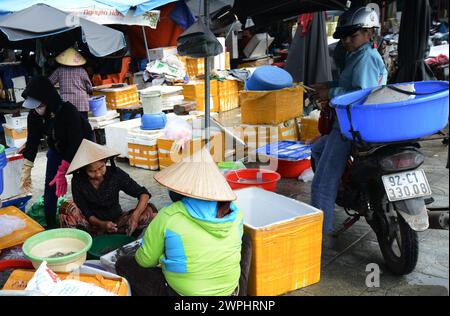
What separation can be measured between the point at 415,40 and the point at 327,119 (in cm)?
110

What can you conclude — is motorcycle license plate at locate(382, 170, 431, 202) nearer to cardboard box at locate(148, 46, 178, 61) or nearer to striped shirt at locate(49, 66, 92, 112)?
striped shirt at locate(49, 66, 92, 112)

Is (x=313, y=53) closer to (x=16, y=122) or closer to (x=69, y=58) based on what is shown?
(x=69, y=58)

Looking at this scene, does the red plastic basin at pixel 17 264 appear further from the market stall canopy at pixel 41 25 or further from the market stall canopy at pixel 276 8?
the market stall canopy at pixel 276 8

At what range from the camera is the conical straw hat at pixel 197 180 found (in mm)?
2465

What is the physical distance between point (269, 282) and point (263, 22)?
13.8 ft

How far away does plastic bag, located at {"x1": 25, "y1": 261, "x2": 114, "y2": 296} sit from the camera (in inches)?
88.7

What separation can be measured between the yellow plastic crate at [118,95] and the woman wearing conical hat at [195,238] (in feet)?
22.7

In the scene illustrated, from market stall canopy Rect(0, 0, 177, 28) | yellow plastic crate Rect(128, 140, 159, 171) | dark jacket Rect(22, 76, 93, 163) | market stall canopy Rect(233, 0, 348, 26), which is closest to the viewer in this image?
dark jacket Rect(22, 76, 93, 163)

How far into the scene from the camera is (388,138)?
2912 millimetres

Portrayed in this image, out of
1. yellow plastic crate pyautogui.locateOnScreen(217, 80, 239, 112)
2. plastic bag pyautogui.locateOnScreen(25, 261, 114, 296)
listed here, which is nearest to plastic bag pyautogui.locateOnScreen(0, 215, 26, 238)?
plastic bag pyautogui.locateOnScreen(25, 261, 114, 296)

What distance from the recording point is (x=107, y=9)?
9344 mm

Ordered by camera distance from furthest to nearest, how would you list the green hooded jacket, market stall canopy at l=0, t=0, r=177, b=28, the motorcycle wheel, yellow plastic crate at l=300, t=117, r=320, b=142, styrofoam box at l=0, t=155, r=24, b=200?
market stall canopy at l=0, t=0, r=177, b=28, yellow plastic crate at l=300, t=117, r=320, b=142, styrofoam box at l=0, t=155, r=24, b=200, the motorcycle wheel, the green hooded jacket

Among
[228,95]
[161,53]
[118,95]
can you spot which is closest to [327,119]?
[118,95]

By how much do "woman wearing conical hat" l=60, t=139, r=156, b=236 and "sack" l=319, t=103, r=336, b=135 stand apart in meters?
1.85
